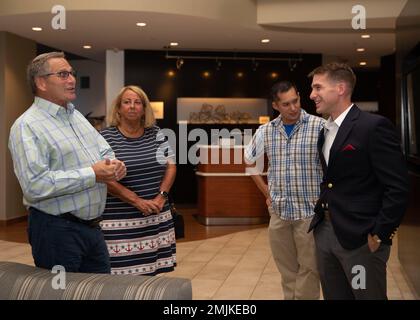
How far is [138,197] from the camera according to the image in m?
3.30

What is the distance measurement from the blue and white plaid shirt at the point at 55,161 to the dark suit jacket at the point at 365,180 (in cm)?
116

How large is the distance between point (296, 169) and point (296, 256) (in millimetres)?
687

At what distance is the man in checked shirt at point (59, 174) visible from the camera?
222cm

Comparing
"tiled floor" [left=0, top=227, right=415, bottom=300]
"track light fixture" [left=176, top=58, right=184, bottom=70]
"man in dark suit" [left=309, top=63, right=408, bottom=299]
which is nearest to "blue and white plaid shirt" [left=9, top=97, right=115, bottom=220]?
"man in dark suit" [left=309, top=63, right=408, bottom=299]

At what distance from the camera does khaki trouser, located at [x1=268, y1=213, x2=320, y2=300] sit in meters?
3.74

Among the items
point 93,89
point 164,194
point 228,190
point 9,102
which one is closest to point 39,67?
point 164,194

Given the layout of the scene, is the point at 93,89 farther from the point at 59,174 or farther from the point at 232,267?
the point at 59,174

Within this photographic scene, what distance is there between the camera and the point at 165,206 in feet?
11.5

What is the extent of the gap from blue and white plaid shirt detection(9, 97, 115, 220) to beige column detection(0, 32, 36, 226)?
23.5ft

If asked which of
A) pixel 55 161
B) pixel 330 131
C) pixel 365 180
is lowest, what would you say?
pixel 365 180

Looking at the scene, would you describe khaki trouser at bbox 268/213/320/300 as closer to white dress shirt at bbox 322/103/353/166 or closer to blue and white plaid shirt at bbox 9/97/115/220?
white dress shirt at bbox 322/103/353/166

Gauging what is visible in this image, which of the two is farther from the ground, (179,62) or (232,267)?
(179,62)

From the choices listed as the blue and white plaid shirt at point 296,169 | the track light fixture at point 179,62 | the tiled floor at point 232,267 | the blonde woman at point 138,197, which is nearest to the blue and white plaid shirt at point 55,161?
the blonde woman at point 138,197
